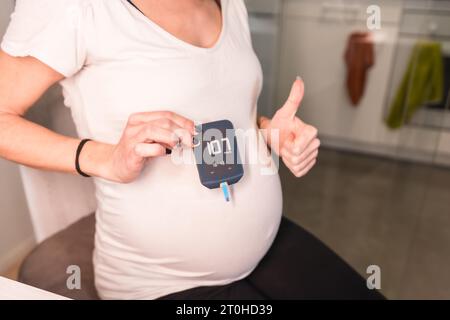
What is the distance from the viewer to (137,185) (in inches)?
26.4

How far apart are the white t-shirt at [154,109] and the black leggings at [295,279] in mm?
26

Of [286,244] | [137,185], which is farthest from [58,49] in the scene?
[286,244]

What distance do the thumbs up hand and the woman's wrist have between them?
0.87 ft

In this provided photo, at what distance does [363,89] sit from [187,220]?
151 cm

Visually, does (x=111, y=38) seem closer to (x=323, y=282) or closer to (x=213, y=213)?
(x=213, y=213)

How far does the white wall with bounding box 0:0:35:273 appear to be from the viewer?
88 centimetres

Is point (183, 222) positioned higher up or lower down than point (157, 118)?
lower down

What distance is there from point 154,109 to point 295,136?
22 centimetres

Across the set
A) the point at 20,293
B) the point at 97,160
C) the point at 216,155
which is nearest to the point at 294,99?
the point at 216,155

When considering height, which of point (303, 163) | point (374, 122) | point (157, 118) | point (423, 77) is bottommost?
point (374, 122)

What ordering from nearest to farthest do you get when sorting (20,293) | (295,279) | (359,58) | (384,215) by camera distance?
(20,293) → (295,279) → (384,215) → (359,58)

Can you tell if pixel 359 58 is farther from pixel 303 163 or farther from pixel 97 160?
pixel 97 160

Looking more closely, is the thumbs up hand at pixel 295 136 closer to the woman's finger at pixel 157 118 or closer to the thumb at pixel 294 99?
the thumb at pixel 294 99

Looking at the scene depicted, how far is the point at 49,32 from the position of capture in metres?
0.58
